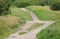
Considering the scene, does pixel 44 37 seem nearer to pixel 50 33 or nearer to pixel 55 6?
pixel 50 33

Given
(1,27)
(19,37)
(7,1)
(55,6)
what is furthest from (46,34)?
(55,6)

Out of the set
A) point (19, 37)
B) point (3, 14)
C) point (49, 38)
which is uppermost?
point (3, 14)

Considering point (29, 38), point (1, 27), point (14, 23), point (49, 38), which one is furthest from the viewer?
point (14, 23)

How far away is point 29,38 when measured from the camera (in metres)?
17.0

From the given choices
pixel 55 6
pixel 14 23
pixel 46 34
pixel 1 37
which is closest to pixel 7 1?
pixel 14 23

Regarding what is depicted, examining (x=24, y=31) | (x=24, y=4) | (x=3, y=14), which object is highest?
(x=24, y=4)

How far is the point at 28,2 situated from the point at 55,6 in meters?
12.4

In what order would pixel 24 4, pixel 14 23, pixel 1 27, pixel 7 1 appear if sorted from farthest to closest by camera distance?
pixel 24 4 < pixel 7 1 < pixel 14 23 < pixel 1 27

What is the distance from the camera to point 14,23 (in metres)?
22.7

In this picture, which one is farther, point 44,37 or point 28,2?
point 28,2

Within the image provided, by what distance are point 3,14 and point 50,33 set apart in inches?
456

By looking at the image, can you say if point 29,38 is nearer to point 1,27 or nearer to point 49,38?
point 49,38

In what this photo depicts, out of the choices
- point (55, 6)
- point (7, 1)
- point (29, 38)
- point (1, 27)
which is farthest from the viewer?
point (55, 6)

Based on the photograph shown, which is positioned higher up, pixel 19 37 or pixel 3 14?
pixel 3 14
